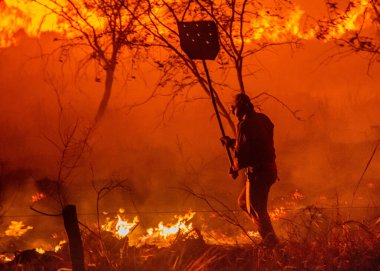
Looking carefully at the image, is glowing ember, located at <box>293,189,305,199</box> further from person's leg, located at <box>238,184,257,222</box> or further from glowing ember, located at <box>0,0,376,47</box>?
person's leg, located at <box>238,184,257,222</box>

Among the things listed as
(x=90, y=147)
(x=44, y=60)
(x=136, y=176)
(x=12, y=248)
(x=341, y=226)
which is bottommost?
(x=341, y=226)

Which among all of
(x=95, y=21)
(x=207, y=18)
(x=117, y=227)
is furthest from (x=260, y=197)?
(x=95, y=21)

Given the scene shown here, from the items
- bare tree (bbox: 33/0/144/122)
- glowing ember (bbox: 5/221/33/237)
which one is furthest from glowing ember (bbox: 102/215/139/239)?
bare tree (bbox: 33/0/144/122)

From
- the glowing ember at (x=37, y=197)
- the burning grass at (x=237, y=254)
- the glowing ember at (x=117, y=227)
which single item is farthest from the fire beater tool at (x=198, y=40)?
the glowing ember at (x=37, y=197)

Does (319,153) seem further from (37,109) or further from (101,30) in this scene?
(37,109)

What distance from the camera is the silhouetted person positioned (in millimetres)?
5773

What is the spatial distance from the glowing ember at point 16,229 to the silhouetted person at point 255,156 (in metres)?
4.99

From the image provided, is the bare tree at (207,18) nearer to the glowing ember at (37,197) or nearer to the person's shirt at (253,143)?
the person's shirt at (253,143)

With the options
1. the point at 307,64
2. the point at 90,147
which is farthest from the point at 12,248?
the point at 307,64

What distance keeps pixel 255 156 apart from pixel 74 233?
7.14ft

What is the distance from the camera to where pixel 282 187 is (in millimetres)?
11484

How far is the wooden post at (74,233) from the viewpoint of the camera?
516cm

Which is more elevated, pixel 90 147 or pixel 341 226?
pixel 90 147

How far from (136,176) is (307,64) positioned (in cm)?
512
